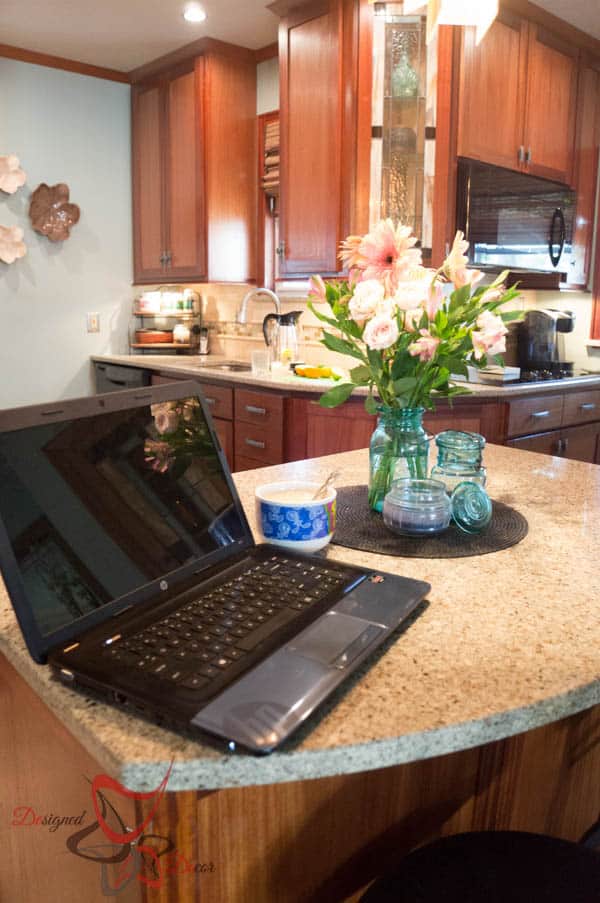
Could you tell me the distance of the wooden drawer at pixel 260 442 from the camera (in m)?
3.12

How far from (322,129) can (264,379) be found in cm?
110

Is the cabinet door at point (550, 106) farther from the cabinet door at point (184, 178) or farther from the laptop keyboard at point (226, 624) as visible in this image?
the laptop keyboard at point (226, 624)

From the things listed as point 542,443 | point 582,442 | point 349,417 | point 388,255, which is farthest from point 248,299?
point 388,255

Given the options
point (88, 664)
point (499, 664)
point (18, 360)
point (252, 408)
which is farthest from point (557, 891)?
point (18, 360)

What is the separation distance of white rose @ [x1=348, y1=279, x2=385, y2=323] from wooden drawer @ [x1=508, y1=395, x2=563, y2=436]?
6.29 ft

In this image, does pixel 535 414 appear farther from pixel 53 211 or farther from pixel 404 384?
pixel 53 211

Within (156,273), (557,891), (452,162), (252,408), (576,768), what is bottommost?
(576,768)

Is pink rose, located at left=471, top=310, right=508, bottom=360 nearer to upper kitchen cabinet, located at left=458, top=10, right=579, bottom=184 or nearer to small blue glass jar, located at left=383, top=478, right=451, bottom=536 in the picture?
small blue glass jar, located at left=383, top=478, right=451, bottom=536

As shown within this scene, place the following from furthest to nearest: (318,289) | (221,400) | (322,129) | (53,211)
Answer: (53,211) < (221,400) < (322,129) < (318,289)

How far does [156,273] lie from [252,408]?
1.40 m

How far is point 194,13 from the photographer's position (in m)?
3.24

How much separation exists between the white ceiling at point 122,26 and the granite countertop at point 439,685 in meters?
3.06

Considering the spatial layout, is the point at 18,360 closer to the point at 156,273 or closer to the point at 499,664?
the point at 156,273

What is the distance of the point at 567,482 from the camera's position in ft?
5.10
